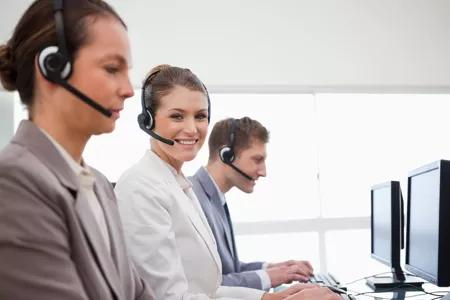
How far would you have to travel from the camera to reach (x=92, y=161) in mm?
4430

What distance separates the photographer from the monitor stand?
2.39 meters

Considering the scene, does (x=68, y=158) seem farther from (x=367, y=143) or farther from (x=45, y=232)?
(x=367, y=143)

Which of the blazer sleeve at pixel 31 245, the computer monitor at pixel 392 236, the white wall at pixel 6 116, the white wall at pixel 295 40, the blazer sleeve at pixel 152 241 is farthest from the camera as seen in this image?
the white wall at pixel 295 40

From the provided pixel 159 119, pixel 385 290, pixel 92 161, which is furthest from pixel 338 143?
pixel 159 119

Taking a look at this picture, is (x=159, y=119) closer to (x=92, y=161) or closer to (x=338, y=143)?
(x=92, y=161)

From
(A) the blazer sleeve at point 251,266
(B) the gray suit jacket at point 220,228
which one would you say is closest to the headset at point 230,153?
(B) the gray suit jacket at point 220,228

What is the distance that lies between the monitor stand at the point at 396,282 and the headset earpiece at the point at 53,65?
1.81 meters

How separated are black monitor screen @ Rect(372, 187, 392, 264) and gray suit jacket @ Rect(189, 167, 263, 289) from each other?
2.23 ft

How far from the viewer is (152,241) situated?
4.88 feet

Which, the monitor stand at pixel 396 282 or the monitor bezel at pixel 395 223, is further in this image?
the monitor bezel at pixel 395 223

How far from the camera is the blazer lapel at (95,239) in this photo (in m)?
1.00

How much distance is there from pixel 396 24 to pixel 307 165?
1.47 metres

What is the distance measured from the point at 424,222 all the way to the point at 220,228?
3.15 feet

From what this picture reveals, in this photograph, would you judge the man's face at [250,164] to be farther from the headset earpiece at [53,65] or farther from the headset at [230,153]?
the headset earpiece at [53,65]
